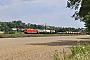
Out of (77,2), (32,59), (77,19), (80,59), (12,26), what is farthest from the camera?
(12,26)

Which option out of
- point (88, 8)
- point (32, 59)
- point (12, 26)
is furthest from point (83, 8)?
point (12, 26)

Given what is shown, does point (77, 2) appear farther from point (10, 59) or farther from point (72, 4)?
point (10, 59)

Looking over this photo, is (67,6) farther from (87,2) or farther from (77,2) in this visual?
(87,2)

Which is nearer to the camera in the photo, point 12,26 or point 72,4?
point 72,4

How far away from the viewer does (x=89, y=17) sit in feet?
111

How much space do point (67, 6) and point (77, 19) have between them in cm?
520

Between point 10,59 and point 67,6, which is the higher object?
point 67,6

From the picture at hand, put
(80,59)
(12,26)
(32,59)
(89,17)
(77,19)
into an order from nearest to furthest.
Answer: (80,59) → (32,59) → (89,17) → (77,19) → (12,26)

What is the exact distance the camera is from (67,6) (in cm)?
4131

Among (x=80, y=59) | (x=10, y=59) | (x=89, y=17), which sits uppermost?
(x=89, y=17)

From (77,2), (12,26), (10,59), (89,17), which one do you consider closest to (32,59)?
(10,59)

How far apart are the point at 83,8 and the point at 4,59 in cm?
2305

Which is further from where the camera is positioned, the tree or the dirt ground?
the tree

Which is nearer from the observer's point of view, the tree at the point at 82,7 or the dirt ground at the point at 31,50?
the dirt ground at the point at 31,50
